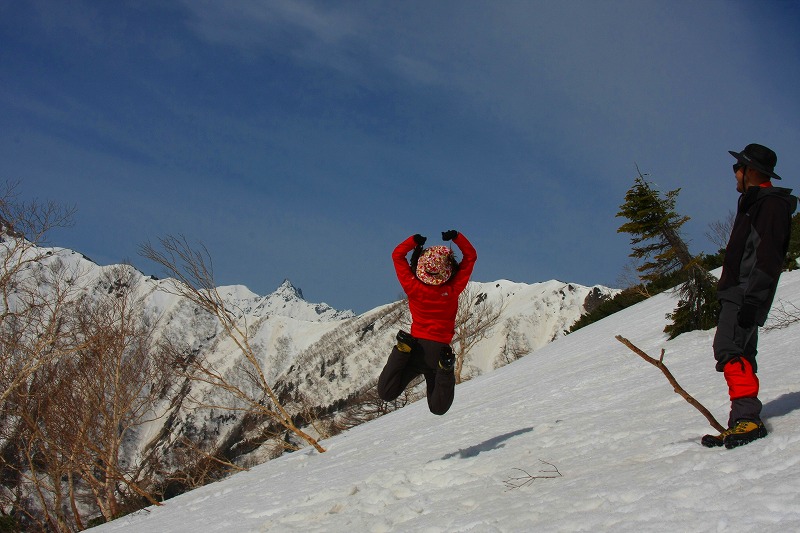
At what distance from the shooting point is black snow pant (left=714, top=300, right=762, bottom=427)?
3695mm

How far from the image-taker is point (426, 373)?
600cm

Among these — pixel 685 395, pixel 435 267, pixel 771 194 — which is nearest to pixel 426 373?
pixel 435 267

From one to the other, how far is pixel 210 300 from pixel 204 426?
8377 cm

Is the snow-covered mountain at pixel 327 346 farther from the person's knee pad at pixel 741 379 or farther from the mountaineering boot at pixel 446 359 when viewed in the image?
the person's knee pad at pixel 741 379

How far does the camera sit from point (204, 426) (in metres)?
87.1

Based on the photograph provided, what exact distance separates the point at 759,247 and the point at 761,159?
2.14 ft

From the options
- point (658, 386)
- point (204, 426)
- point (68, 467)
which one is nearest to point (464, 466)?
point (658, 386)

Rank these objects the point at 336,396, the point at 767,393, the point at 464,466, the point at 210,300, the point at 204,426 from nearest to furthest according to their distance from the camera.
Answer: the point at 767,393 → the point at 464,466 → the point at 210,300 → the point at 204,426 → the point at 336,396

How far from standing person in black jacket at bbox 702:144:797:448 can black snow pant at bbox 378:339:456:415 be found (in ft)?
8.14

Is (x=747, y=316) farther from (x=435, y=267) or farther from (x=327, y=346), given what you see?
(x=327, y=346)

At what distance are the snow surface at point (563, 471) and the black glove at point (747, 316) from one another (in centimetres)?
62

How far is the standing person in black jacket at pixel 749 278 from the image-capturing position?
3705 millimetres

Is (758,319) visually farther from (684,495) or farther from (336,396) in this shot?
(336,396)

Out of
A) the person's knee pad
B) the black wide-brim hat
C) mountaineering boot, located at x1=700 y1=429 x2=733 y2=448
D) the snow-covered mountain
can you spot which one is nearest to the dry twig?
mountaineering boot, located at x1=700 y1=429 x2=733 y2=448
